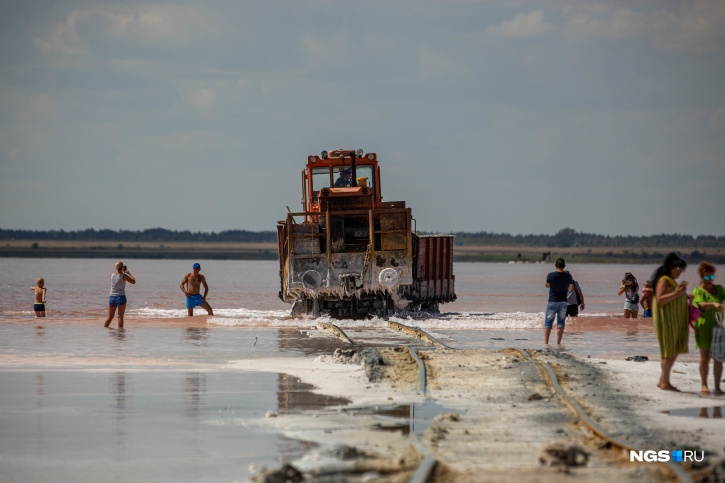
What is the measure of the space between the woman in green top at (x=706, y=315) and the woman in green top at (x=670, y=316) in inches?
7.0

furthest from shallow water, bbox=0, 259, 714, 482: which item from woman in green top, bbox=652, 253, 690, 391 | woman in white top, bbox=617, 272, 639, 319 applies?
woman in green top, bbox=652, 253, 690, 391

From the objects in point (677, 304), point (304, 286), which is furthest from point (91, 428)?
point (304, 286)

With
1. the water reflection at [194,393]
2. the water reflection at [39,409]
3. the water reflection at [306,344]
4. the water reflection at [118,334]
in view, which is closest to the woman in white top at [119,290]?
the water reflection at [118,334]

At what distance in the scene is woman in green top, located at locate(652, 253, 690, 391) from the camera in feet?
44.2

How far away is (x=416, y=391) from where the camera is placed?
1360 centimetres

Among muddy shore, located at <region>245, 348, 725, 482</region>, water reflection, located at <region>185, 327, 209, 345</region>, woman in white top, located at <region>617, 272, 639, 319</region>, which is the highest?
woman in white top, located at <region>617, 272, 639, 319</region>

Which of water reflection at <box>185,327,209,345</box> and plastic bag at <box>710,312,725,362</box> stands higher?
plastic bag at <box>710,312,725,362</box>

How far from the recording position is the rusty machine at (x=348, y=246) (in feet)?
92.9

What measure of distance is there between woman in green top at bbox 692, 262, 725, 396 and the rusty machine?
1502 cm

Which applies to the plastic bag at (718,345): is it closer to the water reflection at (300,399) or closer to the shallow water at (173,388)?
the shallow water at (173,388)

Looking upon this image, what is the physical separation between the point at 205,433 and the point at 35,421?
2.08 m

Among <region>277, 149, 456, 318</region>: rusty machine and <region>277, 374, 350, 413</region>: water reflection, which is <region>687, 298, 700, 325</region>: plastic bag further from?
<region>277, 149, 456, 318</region>: rusty machine

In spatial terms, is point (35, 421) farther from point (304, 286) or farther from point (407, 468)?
point (304, 286)

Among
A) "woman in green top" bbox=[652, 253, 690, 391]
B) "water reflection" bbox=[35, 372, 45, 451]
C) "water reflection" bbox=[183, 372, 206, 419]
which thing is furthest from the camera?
"woman in green top" bbox=[652, 253, 690, 391]
